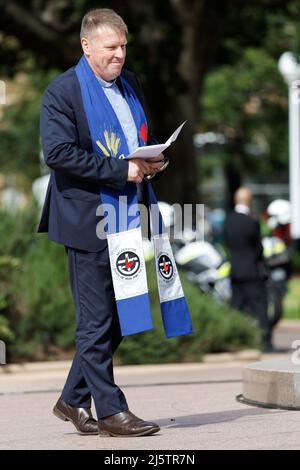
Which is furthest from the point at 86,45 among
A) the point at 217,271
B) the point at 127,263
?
the point at 217,271

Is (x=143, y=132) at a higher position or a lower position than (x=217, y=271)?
higher

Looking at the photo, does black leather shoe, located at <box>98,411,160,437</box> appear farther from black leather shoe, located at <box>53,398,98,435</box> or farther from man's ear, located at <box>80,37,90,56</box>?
man's ear, located at <box>80,37,90,56</box>

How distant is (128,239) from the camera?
21.9 feet

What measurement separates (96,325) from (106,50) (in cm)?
138

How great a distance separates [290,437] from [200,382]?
3.64 meters

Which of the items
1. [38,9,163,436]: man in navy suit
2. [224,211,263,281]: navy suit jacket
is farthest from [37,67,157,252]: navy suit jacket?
[224,211,263,281]: navy suit jacket

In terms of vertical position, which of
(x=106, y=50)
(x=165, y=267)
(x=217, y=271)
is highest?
(x=106, y=50)

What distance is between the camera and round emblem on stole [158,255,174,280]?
6.81 m

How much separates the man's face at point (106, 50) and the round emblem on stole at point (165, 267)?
965mm

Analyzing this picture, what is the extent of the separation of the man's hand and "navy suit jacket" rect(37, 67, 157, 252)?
0.03 m

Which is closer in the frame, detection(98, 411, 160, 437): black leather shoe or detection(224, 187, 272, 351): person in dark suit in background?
detection(98, 411, 160, 437): black leather shoe

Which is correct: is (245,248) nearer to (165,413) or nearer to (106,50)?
(165,413)

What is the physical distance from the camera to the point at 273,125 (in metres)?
46.0
